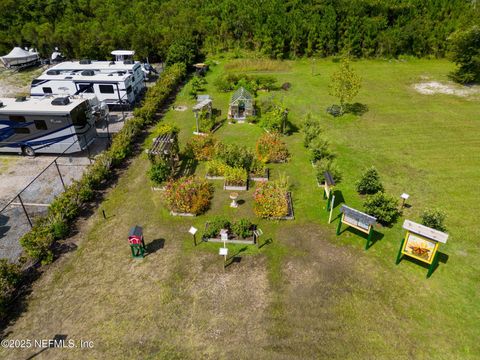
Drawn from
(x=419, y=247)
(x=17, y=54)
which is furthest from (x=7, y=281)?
(x=17, y=54)

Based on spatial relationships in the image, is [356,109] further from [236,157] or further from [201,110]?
[236,157]

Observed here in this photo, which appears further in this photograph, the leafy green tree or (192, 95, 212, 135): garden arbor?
the leafy green tree

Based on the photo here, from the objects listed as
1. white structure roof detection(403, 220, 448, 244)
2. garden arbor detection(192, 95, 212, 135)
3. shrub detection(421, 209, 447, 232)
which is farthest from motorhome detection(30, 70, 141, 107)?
shrub detection(421, 209, 447, 232)

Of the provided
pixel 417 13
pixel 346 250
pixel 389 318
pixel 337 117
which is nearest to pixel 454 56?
pixel 417 13

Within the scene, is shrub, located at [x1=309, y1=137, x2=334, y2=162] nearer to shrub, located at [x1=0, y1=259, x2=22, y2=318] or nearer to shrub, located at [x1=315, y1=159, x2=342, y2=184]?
shrub, located at [x1=315, y1=159, x2=342, y2=184]

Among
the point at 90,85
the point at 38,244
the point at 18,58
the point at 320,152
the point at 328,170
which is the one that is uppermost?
the point at 18,58

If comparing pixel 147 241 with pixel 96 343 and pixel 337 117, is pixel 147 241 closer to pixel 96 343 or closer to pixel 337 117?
pixel 96 343
